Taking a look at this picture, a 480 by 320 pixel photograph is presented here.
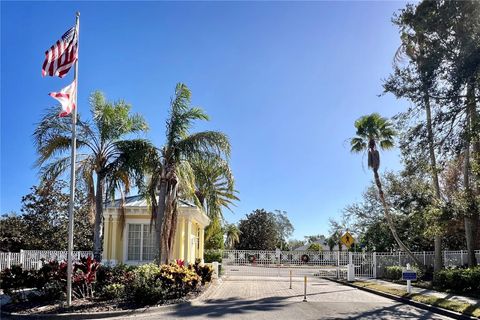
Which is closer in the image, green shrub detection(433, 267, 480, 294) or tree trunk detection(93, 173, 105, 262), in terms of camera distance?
tree trunk detection(93, 173, 105, 262)

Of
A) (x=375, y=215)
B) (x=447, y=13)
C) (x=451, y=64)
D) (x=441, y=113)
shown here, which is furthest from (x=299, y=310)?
(x=375, y=215)

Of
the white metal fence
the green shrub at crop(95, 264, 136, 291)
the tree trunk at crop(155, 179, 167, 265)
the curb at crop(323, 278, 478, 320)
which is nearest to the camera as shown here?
Result: the curb at crop(323, 278, 478, 320)

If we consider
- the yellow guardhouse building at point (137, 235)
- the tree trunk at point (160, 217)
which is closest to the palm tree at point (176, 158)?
the tree trunk at point (160, 217)

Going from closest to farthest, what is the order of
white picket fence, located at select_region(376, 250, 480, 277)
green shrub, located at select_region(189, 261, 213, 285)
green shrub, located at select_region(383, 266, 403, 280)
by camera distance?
green shrub, located at select_region(189, 261, 213, 285)
green shrub, located at select_region(383, 266, 403, 280)
white picket fence, located at select_region(376, 250, 480, 277)

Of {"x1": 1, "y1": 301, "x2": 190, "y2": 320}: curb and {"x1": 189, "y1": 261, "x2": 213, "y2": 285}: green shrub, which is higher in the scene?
{"x1": 189, "y1": 261, "x2": 213, "y2": 285}: green shrub

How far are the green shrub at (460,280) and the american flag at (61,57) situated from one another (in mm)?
16844

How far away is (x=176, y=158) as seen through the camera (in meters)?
18.2

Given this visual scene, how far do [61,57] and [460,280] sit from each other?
17.6 m

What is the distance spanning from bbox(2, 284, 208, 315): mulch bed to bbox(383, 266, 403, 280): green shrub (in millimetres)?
17060

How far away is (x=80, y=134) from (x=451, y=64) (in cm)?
1262

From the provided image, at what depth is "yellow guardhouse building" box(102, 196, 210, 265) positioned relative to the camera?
2298 cm

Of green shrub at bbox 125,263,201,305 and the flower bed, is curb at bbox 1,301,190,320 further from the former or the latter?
green shrub at bbox 125,263,201,305

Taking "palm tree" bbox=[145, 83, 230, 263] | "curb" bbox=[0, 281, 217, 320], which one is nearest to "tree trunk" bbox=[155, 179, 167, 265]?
"palm tree" bbox=[145, 83, 230, 263]

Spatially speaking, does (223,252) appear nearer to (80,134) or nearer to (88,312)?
(80,134)
